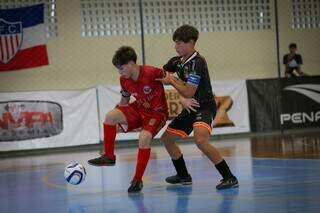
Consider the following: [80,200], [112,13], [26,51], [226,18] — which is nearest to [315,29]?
[226,18]

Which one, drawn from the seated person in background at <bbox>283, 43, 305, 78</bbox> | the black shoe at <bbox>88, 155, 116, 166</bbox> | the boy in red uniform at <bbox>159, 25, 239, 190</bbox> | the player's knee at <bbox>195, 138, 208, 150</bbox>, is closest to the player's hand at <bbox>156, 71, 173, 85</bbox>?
the boy in red uniform at <bbox>159, 25, 239, 190</bbox>

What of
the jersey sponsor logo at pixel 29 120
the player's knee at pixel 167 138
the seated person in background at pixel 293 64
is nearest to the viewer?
the player's knee at pixel 167 138

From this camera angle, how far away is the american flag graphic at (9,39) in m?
15.0

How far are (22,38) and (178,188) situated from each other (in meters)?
9.42

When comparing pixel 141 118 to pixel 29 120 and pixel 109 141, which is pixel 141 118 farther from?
pixel 29 120

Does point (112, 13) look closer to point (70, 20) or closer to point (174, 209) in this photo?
point (70, 20)

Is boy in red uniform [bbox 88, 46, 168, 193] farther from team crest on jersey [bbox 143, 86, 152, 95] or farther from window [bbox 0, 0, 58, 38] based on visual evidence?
window [bbox 0, 0, 58, 38]

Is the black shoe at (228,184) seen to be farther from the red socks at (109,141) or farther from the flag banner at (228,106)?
the flag banner at (228,106)

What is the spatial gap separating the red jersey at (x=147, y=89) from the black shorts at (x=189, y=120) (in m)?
0.21

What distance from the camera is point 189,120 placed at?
690 centimetres

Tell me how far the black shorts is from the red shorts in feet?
0.49

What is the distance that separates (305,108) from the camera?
16891 mm

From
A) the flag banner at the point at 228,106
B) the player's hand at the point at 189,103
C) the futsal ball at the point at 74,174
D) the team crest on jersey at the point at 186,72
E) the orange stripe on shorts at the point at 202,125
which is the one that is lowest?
the flag banner at the point at 228,106

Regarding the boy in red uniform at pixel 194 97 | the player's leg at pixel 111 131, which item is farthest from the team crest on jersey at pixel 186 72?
the player's leg at pixel 111 131
